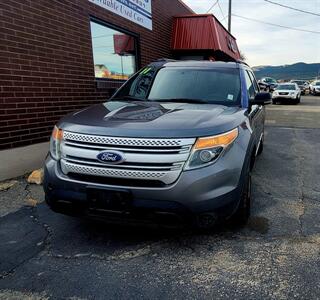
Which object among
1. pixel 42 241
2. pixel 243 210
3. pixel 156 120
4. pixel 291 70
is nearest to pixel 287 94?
pixel 243 210

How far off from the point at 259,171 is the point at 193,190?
353cm

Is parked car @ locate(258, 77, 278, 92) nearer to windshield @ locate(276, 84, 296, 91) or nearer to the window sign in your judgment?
windshield @ locate(276, 84, 296, 91)

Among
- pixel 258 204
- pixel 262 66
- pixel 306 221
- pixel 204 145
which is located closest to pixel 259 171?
pixel 258 204

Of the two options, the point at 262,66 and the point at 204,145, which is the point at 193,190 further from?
the point at 262,66

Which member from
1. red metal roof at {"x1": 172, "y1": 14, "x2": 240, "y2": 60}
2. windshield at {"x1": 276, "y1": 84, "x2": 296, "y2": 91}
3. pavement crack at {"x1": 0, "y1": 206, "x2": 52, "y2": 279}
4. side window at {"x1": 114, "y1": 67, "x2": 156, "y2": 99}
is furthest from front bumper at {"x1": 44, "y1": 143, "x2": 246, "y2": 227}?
windshield at {"x1": 276, "y1": 84, "x2": 296, "y2": 91}

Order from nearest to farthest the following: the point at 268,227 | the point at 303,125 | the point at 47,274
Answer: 1. the point at 47,274
2. the point at 268,227
3. the point at 303,125

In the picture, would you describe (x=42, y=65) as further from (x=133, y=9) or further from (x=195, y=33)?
(x=195, y=33)

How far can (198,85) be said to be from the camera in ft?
14.7

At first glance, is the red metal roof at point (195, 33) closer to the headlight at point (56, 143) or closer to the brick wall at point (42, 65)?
the brick wall at point (42, 65)

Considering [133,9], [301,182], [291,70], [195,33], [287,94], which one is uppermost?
[133,9]

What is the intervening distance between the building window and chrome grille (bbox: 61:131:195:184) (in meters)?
5.38

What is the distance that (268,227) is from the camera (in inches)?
148

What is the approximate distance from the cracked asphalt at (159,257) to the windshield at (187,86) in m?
1.44

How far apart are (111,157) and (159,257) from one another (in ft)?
3.19
